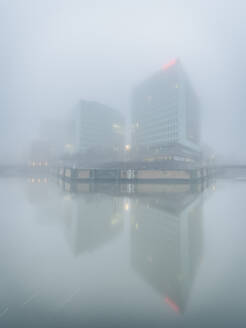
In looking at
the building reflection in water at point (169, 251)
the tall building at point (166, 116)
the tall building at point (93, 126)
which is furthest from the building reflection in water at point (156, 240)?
the tall building at point (93, 126)

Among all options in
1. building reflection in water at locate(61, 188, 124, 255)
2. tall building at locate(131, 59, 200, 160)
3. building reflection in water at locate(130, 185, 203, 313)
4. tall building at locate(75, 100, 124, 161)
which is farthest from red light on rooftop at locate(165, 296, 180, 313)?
tall building at locate(75, 100, 124, 161)

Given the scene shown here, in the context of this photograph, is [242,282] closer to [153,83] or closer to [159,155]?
[159,155]

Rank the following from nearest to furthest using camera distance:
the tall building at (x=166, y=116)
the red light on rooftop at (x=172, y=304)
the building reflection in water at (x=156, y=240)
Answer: the red light on rooftop at (x=172, y=304)
the building reflection in water at (x=156, y=240)
the tall building at (x=166, y=116)

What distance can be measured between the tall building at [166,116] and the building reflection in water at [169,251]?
54457mm

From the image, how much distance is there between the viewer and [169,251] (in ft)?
21.0

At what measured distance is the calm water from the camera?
341cm

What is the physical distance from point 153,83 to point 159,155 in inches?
1840

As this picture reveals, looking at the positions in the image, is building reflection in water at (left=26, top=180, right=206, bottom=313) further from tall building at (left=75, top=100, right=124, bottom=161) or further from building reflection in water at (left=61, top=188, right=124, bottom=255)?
tall building at (left=75, top=100, right=124, bottom=161)

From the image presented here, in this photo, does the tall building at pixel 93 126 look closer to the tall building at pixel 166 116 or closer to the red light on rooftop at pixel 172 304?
the tall building at pixel 166 116

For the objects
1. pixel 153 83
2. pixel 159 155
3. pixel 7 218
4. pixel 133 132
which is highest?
pixel 153 83

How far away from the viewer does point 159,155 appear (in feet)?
213

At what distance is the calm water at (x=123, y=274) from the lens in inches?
134

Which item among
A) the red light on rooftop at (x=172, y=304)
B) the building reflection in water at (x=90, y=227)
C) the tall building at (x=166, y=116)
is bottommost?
the building reflection in water at (x=90, y=227)

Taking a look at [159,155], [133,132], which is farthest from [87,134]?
[159,155]
